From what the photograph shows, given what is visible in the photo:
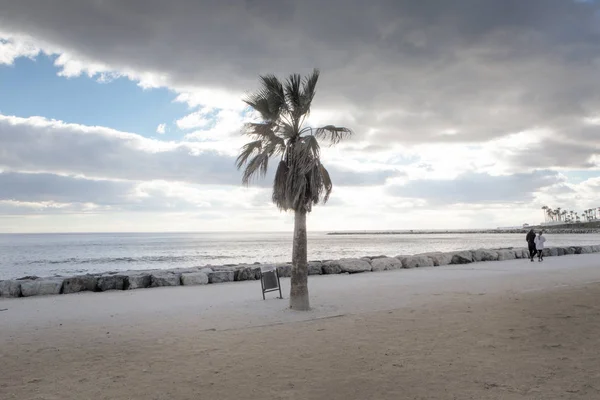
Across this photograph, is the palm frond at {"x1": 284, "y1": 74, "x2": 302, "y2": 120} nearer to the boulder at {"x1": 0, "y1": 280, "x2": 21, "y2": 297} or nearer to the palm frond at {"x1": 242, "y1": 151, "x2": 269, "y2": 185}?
the palm frond at {"x1": 242, "y1": 151, "x2": 269, "y2": 185}

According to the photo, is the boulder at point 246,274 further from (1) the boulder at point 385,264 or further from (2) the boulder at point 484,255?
(2) the boulder at point 484,255

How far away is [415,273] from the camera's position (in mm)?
19359

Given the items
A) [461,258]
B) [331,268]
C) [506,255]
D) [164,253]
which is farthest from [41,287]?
[164,253]

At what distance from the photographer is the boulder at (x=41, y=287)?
14.1 m

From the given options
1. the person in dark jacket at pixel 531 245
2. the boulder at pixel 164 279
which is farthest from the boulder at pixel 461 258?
the boulder at pixel 164 279

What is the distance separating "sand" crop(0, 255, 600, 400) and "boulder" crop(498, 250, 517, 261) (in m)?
14.3

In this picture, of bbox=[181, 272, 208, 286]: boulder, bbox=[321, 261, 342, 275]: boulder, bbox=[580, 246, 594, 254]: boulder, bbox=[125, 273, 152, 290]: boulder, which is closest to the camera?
bbox=[125, 273, 152, 290]: boulder

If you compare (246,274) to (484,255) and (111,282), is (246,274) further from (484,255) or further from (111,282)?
(484,255)

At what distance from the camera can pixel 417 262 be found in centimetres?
2281

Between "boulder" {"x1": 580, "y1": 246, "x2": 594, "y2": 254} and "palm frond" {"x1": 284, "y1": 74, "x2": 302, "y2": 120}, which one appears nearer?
"palm frond" {"x1": 284, "y1": 74, "x2": 302, "y2": 120}

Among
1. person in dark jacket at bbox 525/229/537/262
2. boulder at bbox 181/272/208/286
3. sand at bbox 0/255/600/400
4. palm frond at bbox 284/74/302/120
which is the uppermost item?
palm frond at bbox 284/74/302/120

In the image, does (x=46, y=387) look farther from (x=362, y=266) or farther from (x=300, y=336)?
(x=362, y=266)

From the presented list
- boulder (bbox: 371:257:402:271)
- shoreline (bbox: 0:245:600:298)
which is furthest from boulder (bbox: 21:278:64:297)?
boulder (bbox: 371:257:402:271)

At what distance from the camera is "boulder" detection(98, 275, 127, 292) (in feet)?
49.8
